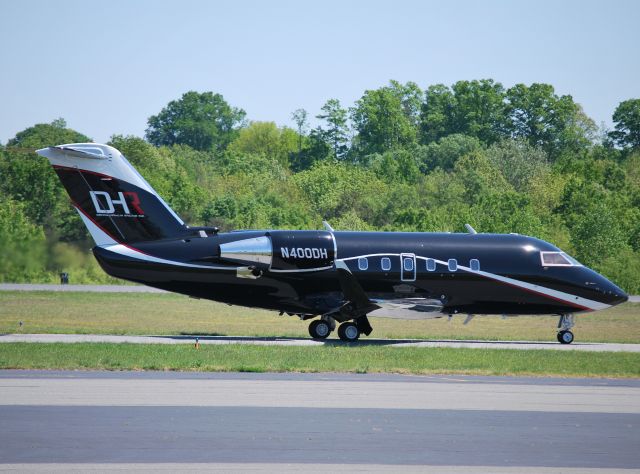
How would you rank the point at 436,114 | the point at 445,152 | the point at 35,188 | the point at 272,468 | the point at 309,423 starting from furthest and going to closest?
the point at 436,114, the point at 445,152, the point at 35,188, the point at 309,423, the point at 272,468

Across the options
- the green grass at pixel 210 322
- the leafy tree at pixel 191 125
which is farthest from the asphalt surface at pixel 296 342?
the leafy tree at pixel 191 125

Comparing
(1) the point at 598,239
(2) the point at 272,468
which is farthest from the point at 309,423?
(1) the point at 598,239

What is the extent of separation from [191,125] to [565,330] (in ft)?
422

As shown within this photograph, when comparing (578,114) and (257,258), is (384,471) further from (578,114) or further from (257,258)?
(578,114)

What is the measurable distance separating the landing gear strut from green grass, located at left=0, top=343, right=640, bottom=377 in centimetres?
410

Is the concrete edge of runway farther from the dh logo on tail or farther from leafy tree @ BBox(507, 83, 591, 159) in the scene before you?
leafy tree @ BBox(507, 83, 591, 159)

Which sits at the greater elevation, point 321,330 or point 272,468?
point 321,330

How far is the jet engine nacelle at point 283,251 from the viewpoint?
31.7 metres

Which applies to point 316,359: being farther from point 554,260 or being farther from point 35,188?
point 35,188

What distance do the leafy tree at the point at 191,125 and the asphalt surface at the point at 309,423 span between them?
13633 cm

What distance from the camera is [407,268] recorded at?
106 feet

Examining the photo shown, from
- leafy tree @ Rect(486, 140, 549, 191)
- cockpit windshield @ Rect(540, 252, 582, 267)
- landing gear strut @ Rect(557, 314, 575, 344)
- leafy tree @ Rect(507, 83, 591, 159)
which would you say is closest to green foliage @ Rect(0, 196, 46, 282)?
cockpit windshield @ Rect(540, 252, 582, 267)

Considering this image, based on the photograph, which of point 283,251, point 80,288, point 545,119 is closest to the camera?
point 283,251

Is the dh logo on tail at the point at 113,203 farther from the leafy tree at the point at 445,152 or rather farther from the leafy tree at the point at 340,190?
the leafy tree at the point at 445,152
